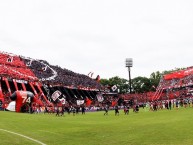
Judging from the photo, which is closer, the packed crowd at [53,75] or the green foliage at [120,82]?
the packed crowd at [53,75]

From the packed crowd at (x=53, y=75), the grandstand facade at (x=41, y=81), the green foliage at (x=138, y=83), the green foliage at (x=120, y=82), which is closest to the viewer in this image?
the grandstand facade at (x=41, y=81)

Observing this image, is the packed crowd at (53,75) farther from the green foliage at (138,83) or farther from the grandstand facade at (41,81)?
the green foliage at (138,83)

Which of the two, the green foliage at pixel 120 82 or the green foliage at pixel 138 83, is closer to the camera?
the green foliage at pixel 138 83

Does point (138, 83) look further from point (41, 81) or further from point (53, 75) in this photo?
point (41, 81)

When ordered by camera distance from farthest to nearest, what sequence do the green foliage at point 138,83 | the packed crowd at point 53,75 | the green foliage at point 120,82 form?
the green foliage at point 120,82
the green foliage at point 138,83
the packed crowd at point 53,75

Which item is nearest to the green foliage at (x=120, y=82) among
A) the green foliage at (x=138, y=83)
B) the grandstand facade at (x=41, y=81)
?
the green foliage at (x=138, y=83)

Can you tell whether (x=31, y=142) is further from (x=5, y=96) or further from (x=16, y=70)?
(x=16, y=70)

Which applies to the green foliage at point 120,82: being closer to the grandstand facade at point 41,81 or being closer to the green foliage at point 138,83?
the green foliage at point 138,83

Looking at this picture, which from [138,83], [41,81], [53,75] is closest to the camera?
[41,81]

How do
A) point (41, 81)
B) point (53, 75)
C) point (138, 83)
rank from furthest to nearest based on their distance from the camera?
point (138, 83) < point (53, 75) < point (41, 81)

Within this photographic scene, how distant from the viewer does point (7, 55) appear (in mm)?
80625

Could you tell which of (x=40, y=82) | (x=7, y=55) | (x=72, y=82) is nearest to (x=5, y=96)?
(x=40, y=82)

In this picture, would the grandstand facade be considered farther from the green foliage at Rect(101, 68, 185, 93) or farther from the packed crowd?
the green foliage at Rect(101, 68, 185, 93)

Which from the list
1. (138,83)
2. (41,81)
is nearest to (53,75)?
(41,81)
